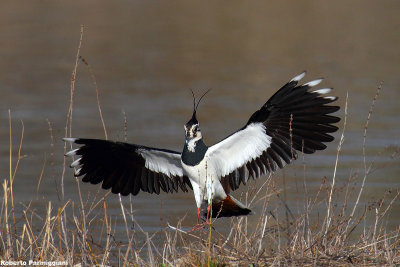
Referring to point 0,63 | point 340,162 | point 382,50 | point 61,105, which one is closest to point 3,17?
point 0,63

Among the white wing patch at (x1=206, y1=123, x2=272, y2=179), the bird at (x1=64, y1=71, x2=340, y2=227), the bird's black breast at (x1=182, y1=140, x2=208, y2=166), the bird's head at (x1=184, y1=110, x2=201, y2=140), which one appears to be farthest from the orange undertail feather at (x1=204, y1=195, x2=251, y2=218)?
the bird's head at (x1=184, y1=110, x2=201, y2=140)

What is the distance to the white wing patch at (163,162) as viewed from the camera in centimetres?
523

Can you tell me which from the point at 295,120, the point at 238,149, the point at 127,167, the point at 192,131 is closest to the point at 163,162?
the point at 127,167

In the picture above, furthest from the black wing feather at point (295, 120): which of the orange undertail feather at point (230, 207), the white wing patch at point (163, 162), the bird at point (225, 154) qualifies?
the white wing patch at point (163, 162)

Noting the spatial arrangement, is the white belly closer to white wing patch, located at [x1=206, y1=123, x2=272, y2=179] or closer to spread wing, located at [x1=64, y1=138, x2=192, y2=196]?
white wing patch, located at [x1=206, y1=123, x2=272, y2=179]

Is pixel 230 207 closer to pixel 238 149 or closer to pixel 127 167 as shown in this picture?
pixel 238 149

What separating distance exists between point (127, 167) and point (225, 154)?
634 millimetres

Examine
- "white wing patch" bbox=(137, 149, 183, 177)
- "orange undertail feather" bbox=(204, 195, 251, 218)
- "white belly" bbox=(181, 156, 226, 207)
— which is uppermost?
"white wing patch" bbox=(137, 149, 183, 177)

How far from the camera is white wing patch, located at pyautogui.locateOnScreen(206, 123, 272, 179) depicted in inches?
197

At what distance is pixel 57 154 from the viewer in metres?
8.56

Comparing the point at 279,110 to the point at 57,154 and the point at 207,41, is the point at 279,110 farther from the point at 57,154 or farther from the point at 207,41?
the point at 207,41

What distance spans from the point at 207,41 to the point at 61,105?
4.45 metres

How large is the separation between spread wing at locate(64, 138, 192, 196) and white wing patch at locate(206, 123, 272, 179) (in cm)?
24

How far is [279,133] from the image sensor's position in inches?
197
